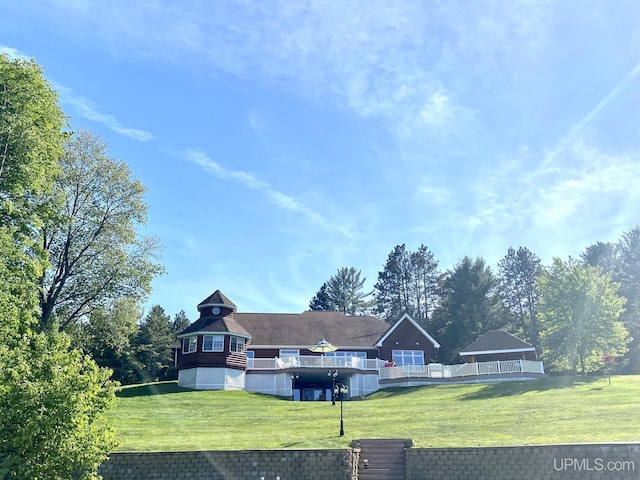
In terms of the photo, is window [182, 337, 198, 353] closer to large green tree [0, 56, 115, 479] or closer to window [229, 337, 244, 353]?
window [229, 337, 244, 353]

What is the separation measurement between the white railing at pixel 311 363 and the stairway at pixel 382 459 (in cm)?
1739

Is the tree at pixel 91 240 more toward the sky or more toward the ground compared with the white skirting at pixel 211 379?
more toward the sky

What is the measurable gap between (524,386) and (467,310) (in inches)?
1171

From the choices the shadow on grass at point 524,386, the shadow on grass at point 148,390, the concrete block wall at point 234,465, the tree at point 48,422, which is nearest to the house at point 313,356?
the shadow on grass at point 148,390

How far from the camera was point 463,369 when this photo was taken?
3516 cm

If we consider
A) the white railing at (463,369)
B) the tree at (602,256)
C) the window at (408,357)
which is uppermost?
the tree at (602,256)

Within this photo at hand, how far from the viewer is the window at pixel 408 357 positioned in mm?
40556

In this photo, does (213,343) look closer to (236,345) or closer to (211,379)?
(236,345)

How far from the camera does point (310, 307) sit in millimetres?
80625

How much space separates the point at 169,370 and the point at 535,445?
3835 centimetres

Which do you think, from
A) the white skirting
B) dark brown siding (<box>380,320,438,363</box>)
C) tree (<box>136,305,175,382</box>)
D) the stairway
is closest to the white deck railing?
the white skirting

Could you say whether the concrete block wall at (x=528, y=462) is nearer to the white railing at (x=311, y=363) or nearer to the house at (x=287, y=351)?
the house at (x=287, y=351)

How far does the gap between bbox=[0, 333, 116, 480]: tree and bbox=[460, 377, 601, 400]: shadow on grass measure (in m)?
19.8

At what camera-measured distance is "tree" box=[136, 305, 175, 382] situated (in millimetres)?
56000
